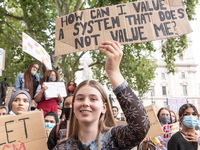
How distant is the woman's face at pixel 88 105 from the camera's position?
4.72 feet

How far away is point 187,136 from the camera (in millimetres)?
2836

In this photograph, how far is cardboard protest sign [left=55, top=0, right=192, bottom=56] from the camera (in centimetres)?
212

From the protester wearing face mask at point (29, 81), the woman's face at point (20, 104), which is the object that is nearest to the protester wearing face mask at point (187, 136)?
the woman's face at point (20, 104)

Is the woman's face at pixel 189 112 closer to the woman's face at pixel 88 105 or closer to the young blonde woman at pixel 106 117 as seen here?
the young blonde woman at pixel 106 117

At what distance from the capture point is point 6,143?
227 cm

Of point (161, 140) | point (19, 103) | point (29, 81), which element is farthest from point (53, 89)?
point (161, 140)

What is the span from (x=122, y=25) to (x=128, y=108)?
1.18m

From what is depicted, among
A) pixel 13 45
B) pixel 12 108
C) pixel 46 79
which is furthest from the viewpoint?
pixel 13 45

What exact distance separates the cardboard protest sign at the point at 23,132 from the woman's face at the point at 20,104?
709 mm

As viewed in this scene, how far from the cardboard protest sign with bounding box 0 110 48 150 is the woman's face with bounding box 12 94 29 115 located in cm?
71

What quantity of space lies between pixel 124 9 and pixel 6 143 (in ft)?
6.02

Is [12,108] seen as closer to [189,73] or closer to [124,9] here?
[124,9]

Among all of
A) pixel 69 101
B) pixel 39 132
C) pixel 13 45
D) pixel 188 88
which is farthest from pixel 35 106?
pixel 188 88

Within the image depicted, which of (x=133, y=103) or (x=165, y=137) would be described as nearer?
(x=133, y=103)
